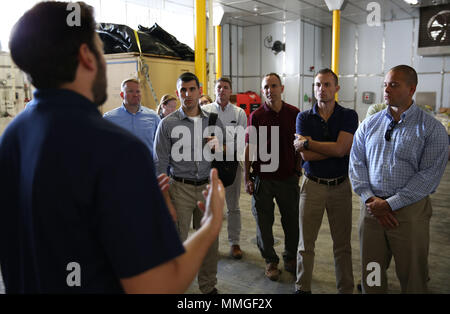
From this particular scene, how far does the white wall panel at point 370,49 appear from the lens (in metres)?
14.7

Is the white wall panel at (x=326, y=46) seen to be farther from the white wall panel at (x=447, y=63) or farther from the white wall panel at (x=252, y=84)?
the white wall panel at (x=447, y=63)

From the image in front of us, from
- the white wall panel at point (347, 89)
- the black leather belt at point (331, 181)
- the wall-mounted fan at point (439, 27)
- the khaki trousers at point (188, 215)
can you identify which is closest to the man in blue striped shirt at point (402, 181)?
the black leather belt at point (331, 181)

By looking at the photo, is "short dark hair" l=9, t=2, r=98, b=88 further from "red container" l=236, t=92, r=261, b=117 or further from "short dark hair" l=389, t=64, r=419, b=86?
"red container" l=236, t=92, r=261, b=117

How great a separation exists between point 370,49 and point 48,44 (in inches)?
637

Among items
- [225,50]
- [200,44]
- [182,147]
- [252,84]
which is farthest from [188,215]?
[252,84]

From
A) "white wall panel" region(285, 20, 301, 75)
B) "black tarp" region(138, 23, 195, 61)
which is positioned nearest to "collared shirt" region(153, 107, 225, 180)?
"black tarp" region(138, 23, 195, 61)

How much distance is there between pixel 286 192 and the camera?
3.61 metres

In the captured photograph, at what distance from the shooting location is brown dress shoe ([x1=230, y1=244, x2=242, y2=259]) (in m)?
4.06

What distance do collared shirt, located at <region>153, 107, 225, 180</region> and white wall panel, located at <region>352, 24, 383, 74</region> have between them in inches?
543

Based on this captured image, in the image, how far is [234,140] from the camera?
4445 millimetres
